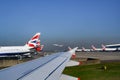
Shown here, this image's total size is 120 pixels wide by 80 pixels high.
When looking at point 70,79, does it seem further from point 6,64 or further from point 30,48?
point 30,48

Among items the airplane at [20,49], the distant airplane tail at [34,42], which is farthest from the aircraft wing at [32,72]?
the distant airplane tail at [34,42]

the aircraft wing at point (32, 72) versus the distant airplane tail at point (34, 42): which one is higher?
the distant airplane tail at point (34, 42)

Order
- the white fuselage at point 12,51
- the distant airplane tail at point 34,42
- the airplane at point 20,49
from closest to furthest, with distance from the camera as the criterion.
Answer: the white fuselage at point 12,51 < the airplane at point 20,49 < the distant airplane tail at point 34,42

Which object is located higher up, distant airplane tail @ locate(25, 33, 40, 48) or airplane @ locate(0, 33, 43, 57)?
distant airplane tail @ locate(25, 33, 40, 48)

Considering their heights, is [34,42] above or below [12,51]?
above

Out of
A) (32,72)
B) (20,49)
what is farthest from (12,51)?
(32,72)

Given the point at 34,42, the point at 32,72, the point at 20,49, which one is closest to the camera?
the point at 32,72

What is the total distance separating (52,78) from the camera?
4531mm

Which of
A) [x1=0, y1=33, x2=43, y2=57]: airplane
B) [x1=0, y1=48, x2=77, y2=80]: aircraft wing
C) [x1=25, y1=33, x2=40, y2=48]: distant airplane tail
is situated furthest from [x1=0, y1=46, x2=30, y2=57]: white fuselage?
[x1=0, y1=48, x2=77, y2=80]: aircraft wing

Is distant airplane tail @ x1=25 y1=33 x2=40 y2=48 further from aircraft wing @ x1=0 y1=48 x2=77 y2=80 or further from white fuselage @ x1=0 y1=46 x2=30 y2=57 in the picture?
aircraft wing @ x1=0 y1=48 x2=77 y2=80

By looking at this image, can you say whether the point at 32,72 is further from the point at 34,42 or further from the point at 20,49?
the point at 34,42

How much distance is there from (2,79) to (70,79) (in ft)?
7.54

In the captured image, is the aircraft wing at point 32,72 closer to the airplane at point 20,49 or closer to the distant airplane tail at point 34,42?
the airplane at point 20,49

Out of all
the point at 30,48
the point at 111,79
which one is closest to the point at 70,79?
the point at 111,79
